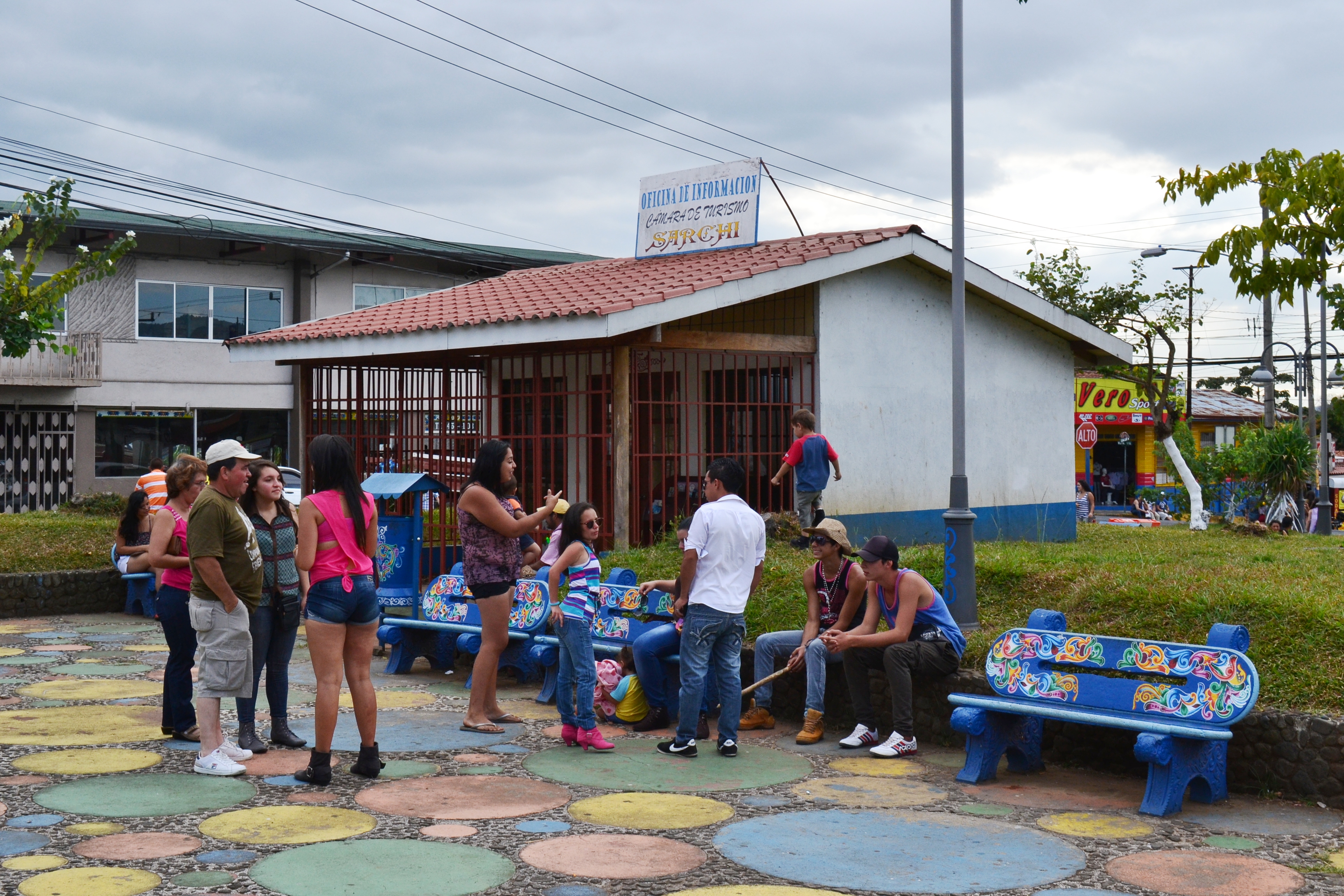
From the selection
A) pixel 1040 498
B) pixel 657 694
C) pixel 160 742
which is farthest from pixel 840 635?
pixel 1040 498

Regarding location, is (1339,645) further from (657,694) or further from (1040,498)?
(1040,498)

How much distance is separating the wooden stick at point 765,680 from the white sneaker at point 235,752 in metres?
2.77

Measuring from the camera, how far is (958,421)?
9117 mm

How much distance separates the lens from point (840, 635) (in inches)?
285

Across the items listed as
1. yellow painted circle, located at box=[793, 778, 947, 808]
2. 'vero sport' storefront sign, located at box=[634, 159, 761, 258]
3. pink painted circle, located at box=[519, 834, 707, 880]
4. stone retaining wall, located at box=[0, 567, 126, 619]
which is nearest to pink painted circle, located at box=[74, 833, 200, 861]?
pink painted circle, located at box=[519, 834, 707, 880]

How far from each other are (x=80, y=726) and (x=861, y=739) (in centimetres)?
462

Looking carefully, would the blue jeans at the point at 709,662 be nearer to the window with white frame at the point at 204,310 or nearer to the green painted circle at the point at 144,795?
the green painted circle at the point at 144,795

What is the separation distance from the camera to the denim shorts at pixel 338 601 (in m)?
6.11

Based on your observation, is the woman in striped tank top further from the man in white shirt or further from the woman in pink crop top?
the woman in pink crop top

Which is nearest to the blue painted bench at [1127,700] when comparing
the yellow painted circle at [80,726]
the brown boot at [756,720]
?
the brown boot at [756,720]

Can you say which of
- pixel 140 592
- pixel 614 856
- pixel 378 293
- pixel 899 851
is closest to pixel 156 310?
pixel 378 293

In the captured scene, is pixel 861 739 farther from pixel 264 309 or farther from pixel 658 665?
pixel 264 309

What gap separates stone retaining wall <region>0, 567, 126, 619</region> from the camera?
42.7 ft

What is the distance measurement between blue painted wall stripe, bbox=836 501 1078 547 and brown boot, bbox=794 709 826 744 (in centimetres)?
624
